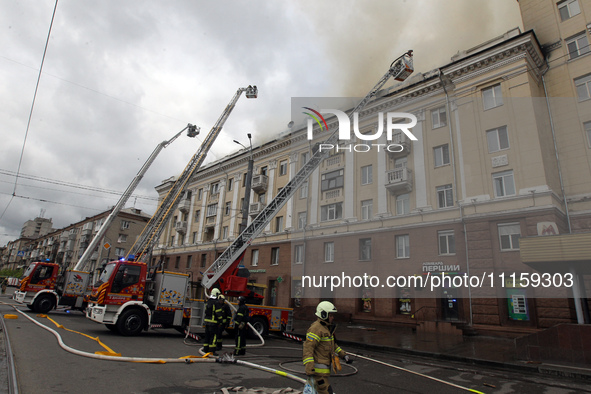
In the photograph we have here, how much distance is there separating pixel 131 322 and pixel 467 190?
19.0 metres

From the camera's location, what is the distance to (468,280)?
757 inches

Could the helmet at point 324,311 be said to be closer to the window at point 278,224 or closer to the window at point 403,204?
Answer: the window at point 403,204

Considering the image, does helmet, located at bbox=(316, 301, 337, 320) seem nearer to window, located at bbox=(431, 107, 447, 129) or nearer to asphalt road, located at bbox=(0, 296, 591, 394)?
asphalt road, located at bbox=(0, 296, 591, 394)

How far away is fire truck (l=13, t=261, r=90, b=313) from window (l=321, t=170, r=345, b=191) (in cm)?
1800

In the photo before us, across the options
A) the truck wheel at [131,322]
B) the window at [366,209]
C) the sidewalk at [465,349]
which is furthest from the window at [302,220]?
the truck wheel at [131,322]

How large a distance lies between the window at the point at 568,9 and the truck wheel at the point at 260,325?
25.4 metres

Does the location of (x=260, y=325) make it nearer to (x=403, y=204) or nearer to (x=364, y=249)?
(x=364, y=249)

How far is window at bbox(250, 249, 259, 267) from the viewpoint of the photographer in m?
33.1

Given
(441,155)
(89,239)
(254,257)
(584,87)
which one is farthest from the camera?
(89,239)

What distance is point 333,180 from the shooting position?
2847cm

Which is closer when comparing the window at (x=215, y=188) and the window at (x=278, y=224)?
the window at (x=278, y=224)

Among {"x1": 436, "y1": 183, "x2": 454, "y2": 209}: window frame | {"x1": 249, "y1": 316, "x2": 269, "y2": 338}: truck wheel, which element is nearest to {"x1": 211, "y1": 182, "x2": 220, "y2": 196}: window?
{"x1": 436, "y1": 183, "x2": 454, "y2": 209}: window frame

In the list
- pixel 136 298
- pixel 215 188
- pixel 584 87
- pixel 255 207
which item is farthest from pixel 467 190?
pixel 215 188

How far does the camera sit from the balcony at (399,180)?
23353 mm
